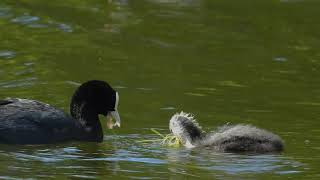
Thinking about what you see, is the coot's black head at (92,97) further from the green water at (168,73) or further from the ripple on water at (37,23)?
the ripple on water at (37,23)

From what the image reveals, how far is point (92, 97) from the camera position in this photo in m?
13.9

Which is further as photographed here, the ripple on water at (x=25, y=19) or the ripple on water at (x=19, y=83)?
the ripple on water at (x=25, y=19)

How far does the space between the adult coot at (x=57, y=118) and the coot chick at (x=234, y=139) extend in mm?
962

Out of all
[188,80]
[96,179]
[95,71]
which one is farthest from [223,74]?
[96,179]

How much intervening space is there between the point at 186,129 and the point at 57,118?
150 centimetres

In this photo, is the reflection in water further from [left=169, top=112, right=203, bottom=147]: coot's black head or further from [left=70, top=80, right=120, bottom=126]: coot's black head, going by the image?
[left=70, top=80, right=120, bottom=126]: coot's black head

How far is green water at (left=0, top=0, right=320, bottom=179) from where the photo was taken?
12.1 meters

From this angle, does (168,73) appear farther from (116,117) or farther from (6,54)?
(116,117)

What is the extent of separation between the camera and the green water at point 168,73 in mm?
12148

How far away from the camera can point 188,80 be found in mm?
17656

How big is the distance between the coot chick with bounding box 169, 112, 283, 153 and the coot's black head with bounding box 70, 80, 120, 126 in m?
1.00

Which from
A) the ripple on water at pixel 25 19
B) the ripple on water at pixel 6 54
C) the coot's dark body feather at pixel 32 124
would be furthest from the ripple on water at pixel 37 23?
the coot's dark body feather at pixel 32 124

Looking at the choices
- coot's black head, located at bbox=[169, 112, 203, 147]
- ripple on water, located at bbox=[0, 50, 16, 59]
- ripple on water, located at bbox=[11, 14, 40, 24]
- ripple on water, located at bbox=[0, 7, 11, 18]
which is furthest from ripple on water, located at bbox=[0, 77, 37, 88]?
ripple on water, located at bbox=[0, 7, 11, 18]

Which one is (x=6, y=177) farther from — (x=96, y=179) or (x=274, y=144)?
(x=274, y=144)
